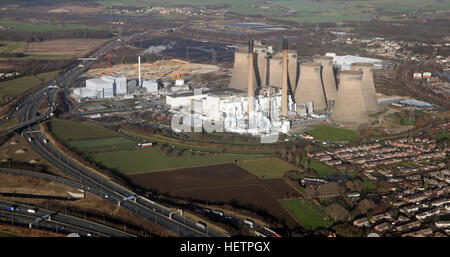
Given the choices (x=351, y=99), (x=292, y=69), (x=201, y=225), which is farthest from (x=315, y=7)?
(x=201, y=225)

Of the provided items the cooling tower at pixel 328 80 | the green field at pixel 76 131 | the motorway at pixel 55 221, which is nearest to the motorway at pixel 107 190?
the green field at pixel 76 131

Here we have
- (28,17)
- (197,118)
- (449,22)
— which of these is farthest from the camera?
(28,17)

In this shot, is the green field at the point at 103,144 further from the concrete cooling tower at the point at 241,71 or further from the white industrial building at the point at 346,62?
the white industrial building at the point at 346,62

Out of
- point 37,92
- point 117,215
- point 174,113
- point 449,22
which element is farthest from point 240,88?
point 449,22

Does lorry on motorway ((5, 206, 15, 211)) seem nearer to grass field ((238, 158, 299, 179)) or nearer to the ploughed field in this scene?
the ploughed field

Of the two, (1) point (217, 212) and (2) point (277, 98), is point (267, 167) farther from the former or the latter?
(2) point (277, 98)

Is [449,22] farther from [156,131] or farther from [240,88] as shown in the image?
[156,131]
